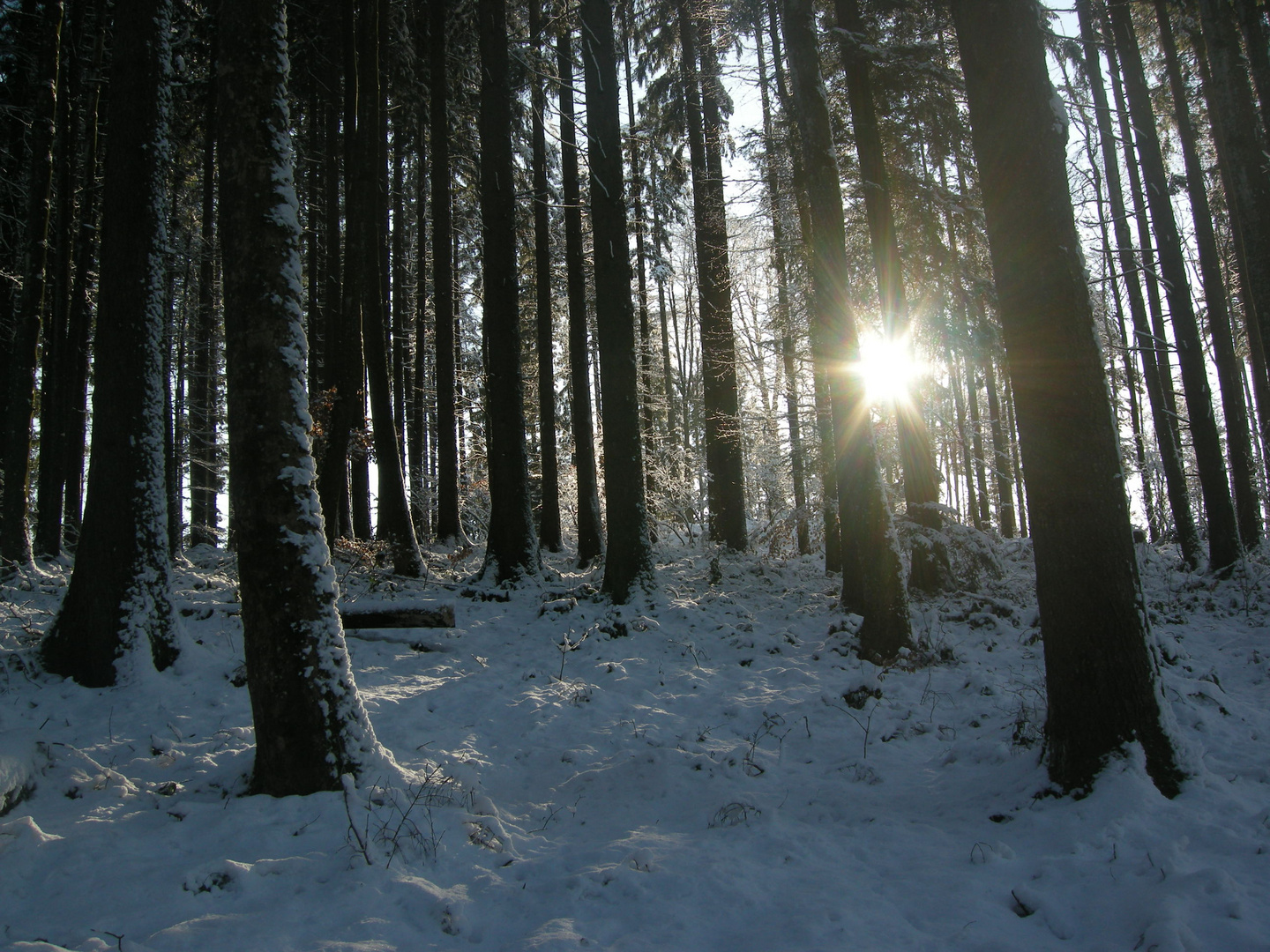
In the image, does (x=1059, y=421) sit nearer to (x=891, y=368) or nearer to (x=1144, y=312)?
(x=891, y=368)

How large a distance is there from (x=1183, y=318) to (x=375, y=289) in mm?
14443

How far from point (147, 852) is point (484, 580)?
22.7 feet

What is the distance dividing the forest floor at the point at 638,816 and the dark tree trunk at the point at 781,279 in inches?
237

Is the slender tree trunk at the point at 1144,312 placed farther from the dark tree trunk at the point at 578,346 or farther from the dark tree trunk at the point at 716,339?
the dark tree trunk at the point at 578,346

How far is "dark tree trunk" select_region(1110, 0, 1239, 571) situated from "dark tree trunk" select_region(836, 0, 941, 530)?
4147 millimetres

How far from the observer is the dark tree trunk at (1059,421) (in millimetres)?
3939

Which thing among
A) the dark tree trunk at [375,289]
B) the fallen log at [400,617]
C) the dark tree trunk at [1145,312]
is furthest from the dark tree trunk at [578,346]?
the dark tree trunk at [1145,312]

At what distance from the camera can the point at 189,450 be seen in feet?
66.2

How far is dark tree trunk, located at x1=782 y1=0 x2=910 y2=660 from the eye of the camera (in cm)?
755

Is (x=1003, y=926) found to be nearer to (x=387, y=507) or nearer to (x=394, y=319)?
(x=387, y=507)

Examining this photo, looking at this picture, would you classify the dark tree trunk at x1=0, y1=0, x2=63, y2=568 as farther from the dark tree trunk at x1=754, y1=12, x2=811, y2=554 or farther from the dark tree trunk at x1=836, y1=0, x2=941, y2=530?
the dark tree trunk at x1=836, y1=0, x2=941, y2=530

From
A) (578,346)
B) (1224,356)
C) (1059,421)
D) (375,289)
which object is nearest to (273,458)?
(1059,421)

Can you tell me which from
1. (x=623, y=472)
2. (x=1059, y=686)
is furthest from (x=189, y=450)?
(x=1059, y=686)

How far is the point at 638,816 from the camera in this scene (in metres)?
4.41
